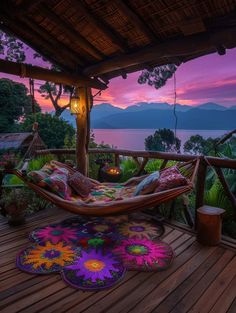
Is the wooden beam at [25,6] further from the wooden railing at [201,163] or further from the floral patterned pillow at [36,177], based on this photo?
the wooden railing at [201,163]

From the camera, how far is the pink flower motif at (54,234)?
2.28 m

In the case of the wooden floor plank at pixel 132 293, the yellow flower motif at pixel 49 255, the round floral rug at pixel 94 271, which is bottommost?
the wooden floor plank at pixel 132 293

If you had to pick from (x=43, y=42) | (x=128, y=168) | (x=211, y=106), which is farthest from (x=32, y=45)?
(x=211, y=106)

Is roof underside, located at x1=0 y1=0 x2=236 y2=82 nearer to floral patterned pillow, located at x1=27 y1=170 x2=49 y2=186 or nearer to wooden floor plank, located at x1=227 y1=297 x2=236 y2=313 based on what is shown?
floral patterned pillow, located at x1=27 y1=170 x2=49 y2=186

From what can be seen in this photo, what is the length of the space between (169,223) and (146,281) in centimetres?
108

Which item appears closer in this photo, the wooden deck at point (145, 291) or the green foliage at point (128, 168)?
the wooden deck at point (145, 291)

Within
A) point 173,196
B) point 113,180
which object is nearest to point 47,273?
point 173,196

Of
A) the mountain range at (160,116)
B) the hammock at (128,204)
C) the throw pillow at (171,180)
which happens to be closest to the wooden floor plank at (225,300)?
A: the hammock at (128,204)

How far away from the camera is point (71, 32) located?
110 inches

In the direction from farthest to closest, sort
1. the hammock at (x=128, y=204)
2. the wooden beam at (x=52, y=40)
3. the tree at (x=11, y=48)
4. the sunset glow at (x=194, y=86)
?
the tree at (x=11, y=48) → the sunset glow at (x=194, y=86) → the wooden beam at (x=52, y=40) → the hammock at (x=128, y=204)

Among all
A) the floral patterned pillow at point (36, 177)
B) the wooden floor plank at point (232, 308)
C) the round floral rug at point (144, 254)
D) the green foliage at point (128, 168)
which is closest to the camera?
the wooden floor plank at point (232, 308)

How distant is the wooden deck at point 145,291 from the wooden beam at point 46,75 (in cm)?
197

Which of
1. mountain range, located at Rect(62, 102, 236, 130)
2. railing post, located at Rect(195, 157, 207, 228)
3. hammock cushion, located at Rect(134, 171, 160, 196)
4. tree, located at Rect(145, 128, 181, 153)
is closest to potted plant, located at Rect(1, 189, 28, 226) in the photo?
hammock cushion, located at Rect(134, 171, 160, 196)

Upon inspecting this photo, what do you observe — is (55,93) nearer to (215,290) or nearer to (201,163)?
(201,163)
